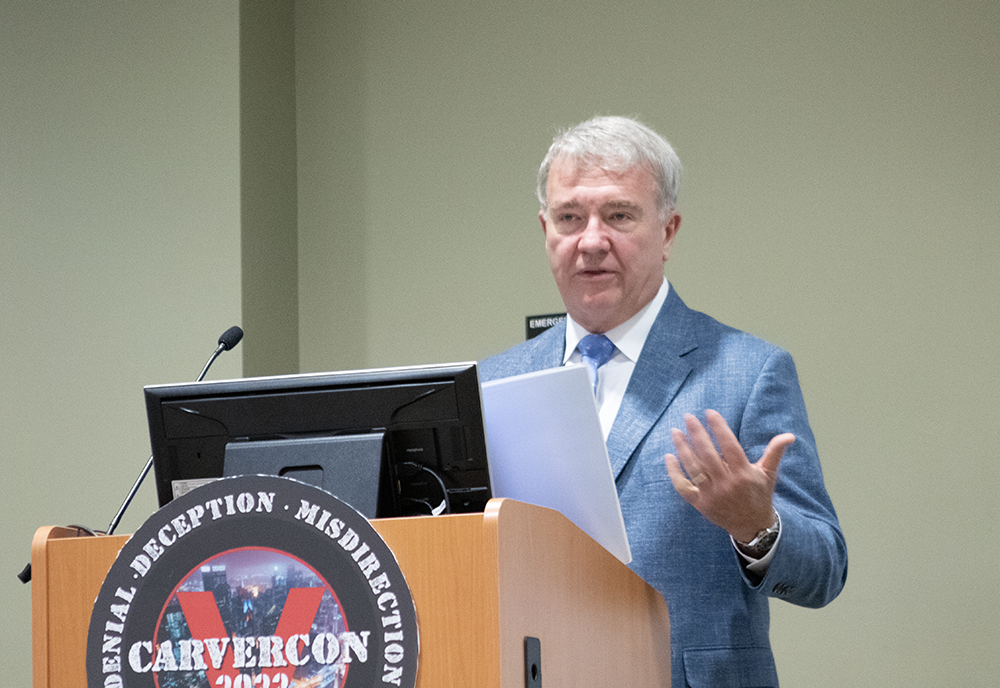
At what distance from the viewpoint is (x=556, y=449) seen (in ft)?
4.33

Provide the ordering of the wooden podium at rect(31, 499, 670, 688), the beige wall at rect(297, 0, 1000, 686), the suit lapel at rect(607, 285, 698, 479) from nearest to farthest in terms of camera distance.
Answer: the wooden podium at rect(31, 499, 670, 688)
the suit lapel at rect(607, 285, 698, 479)
the beige wall at rect(297, 0, 1000, 686)

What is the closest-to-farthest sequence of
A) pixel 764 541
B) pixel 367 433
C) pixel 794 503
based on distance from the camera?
pixel 367 433
pixel 764 541
pixel 794 503

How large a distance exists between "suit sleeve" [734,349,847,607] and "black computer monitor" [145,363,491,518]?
1.43ft

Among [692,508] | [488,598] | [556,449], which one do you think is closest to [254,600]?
[488,598]

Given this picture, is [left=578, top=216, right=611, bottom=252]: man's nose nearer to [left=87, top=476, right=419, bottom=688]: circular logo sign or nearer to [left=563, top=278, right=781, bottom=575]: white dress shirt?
[left=563, top=278, right=781, bottom=575]: white dress shirt

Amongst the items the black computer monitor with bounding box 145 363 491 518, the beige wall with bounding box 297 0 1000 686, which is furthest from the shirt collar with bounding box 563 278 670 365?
the beige wall with bounding box 297 0 1000 686

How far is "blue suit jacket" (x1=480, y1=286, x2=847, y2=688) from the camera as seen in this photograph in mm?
1675

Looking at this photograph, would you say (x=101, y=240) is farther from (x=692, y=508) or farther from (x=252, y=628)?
(x=252, y=628)

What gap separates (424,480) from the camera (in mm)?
1308

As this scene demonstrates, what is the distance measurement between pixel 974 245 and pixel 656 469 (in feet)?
6.50

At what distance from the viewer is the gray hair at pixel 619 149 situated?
6.28ft

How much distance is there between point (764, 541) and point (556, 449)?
1.06ft

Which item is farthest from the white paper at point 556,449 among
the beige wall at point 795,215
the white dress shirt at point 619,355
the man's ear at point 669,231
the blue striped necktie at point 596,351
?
the beige wall at point 795,215

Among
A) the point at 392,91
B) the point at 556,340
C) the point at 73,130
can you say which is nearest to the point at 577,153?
the point at 556,340
